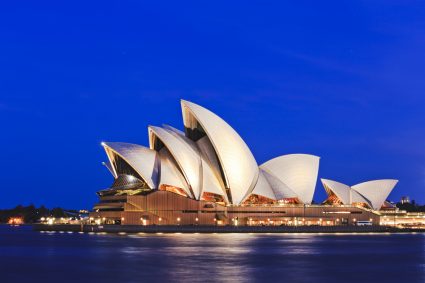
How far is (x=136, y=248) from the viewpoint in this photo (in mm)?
57906

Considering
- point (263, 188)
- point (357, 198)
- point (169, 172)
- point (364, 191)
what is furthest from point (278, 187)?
point (364, 191)

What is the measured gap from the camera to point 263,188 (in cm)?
10169

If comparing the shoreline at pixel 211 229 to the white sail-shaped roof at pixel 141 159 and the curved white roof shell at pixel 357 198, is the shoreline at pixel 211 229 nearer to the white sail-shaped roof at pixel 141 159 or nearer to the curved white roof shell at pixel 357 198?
the curved white roof shell at pixel 357 198

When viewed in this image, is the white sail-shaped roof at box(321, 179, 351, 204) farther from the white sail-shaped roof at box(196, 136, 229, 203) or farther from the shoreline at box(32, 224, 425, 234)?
the white sail-shaped roof at box(196, 136, 229, 203)

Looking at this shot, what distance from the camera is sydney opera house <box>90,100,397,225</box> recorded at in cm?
9194

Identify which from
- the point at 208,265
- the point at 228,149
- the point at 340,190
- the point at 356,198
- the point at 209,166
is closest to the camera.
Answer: the point at 208,265

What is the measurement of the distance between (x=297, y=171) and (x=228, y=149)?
17.5m

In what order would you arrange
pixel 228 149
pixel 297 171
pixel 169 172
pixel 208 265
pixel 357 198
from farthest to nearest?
pixel 357 198, pixel 297 171, pixel 169 172, pixel 228 149, pixel 208 265

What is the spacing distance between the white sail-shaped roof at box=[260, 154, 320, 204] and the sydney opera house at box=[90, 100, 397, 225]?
0.57m

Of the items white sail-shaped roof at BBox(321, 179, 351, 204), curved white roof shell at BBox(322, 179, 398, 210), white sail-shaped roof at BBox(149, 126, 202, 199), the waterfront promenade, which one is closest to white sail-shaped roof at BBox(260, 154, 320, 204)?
the waterfront promenade

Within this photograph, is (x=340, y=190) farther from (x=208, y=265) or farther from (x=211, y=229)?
(x=208, y=265)

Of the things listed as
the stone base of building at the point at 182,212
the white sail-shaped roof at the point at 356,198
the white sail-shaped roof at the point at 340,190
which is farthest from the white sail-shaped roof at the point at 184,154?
the white sail-shaped roof at the point at 356,198

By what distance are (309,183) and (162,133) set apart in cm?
2640

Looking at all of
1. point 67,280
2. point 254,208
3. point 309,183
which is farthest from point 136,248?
point 309,183
